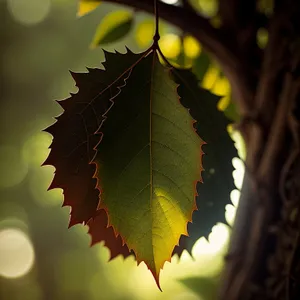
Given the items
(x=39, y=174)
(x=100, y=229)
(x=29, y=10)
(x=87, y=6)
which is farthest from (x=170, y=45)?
(x=39, y=174)

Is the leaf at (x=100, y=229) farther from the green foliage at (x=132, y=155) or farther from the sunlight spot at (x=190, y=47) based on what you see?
the sunlight spot at (x=190, y=47)

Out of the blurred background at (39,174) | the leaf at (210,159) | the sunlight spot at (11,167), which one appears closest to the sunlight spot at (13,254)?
the blurred background at (39,174)

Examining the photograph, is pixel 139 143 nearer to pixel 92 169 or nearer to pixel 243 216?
pixel 92 169

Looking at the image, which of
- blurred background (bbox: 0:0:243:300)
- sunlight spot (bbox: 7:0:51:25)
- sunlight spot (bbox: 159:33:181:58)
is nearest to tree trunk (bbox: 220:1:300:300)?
sunlight spot (bbox: 159:33:181:58)

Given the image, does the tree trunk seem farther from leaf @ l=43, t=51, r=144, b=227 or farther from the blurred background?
the blurred background

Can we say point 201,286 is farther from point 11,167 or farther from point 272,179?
point 11,167
